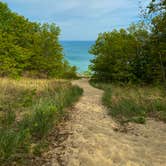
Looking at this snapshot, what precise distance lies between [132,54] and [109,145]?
19690 mm

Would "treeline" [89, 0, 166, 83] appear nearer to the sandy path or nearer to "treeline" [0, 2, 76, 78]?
"treeline" [0, 2, 76, 78]

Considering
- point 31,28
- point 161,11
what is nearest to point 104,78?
point 31,28

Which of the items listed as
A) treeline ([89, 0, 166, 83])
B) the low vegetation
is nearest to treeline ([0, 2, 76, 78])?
treeline ([89, 0, 166, 83])

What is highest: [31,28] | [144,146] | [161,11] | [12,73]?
[31,28]

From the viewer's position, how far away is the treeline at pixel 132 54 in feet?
63.5

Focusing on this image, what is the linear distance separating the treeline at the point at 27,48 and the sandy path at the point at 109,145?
17.2 m

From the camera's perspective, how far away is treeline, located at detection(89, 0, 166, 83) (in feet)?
63.5

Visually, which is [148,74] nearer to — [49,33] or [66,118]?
[49,33]

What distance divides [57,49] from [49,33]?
2.10m

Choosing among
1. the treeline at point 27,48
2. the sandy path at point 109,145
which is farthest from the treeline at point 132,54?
the sandy path at point 109,145

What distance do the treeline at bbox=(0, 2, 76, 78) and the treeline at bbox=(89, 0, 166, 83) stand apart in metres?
5.36

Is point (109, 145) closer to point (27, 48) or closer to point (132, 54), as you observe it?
point (132, 54)

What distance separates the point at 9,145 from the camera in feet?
14.4

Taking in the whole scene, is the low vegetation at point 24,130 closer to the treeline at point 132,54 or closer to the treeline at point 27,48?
the treeline at point 132,54
